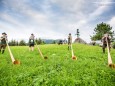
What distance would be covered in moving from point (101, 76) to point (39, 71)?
3353mm

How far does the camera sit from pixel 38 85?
7836 mm

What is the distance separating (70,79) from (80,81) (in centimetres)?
46

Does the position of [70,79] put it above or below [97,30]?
below

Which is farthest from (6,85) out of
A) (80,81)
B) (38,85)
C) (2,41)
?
(2,41)

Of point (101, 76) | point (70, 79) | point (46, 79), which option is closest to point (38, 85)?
point (46, 79)

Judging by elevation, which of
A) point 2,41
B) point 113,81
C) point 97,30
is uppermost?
point 97,30

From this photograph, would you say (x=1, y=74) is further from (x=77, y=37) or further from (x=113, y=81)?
(x=77, y=37)

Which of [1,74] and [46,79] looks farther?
[1,74]

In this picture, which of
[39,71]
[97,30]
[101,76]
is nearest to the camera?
[101,76]

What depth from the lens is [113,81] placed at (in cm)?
884

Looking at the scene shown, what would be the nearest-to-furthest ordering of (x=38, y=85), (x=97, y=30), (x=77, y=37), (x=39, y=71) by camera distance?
(x=38, y=85), (x=39, y=71), (x=97, y=30), (x=77, y=37)

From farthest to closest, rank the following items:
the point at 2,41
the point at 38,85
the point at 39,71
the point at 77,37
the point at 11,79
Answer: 1. the point at 77,37
2. the point at 2,41
3. the point at 39,71
4. the point at 11,79
5. the point at 38,85

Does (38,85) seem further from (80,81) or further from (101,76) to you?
(101,76)

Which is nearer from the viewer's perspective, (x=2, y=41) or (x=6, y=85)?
(x=6, y=85)
